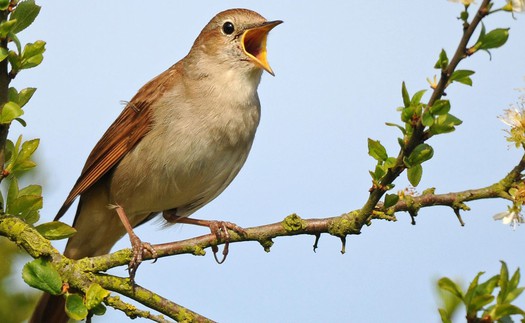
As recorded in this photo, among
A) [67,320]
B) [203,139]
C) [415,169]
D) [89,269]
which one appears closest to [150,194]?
[203,139]

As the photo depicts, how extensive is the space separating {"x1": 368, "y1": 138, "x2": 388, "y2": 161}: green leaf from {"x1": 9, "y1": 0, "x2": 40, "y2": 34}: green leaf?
1.38m

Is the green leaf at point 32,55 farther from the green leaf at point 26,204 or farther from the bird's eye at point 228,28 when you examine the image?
the bird's eye at point 228,28

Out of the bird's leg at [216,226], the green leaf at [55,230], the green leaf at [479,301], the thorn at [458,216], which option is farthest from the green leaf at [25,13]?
the green leaf at [479,301]

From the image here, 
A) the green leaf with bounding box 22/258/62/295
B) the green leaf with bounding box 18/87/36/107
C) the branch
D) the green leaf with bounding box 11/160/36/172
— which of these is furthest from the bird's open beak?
the green leaf with bounding box 22/258/62/295

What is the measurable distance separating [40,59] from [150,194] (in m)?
2.04

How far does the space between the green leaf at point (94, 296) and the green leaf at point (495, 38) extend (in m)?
1.67

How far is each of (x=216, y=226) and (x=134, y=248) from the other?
3.09 ft

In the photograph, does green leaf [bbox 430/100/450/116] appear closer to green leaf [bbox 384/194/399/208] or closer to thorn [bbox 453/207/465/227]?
green leaf [bbox 384/194/399/208]

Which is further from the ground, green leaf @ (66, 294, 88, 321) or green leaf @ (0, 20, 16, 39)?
green leaf @ (0, 20, 16, 39)

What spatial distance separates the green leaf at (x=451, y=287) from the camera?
232 cm

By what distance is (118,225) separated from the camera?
553cm

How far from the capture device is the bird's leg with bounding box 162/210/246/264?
3866mm

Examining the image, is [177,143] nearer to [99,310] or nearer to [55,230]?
[55,230]

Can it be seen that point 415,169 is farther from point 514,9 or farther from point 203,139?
point 203,139
